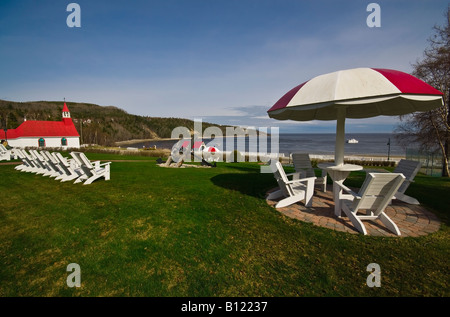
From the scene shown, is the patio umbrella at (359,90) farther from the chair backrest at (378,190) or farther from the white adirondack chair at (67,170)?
the white adirondack chair at (67,170)

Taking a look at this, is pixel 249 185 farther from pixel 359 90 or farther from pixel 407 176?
pixel 359 90

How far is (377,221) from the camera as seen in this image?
4.20m

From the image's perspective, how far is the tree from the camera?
12398mm

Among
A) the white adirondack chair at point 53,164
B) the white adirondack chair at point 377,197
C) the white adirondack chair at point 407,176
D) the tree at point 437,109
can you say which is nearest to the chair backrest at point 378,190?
the white adirondack chair at point 377,197

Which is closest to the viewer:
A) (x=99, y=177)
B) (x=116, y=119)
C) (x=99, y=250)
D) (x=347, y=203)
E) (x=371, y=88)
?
(x=99, y=250)

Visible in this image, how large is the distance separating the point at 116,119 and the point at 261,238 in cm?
12783

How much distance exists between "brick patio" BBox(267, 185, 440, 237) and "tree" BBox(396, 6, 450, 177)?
1207cm

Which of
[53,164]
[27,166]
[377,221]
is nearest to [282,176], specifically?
[377,221]

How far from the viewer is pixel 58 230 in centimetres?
380

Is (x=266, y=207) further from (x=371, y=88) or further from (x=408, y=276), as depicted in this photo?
(x=371, y=88)

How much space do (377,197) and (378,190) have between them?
0.55ft

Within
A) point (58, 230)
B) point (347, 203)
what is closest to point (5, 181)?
point (58, 230)

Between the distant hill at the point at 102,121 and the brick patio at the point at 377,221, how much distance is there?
Result: 71345 mm

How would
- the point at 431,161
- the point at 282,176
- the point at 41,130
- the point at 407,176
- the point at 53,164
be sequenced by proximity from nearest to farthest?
the point at 282,176, the point at 407,176, the point at 53,164, the point at 431,161, the point at 41,130
